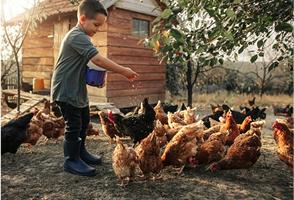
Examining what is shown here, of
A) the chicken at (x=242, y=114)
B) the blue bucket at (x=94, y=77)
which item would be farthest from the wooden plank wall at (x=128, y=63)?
the blue bucket at (x=94, y=77)

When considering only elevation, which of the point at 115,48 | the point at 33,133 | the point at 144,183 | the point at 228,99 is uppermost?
the point at 115,48

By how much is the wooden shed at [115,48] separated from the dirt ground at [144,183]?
20.4 feet

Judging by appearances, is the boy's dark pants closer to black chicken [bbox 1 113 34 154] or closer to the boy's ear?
the boy's ear

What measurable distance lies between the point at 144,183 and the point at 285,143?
1.78 meters

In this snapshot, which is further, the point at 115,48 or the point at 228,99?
the point at 228,99

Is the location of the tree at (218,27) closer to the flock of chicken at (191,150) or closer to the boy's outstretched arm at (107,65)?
the boy's outstretched arm at (107,65)

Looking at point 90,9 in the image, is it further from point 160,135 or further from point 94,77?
point 160,135

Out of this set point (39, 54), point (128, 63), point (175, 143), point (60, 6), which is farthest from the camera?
point (39, 54)

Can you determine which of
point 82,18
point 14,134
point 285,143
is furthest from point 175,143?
point 14,134

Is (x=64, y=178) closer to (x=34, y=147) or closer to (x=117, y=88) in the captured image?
(x=34, y=147)

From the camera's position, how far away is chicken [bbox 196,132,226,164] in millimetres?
4531

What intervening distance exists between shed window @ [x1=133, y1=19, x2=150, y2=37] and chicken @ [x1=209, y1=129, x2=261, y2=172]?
8254 millimetres

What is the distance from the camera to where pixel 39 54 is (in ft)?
43.2

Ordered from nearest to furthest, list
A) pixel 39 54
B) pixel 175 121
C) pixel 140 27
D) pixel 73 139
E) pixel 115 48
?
pixel 73 139 → pixel 175 121 → pixel 115 48 → pixel 140 27 → pixel 39 54
